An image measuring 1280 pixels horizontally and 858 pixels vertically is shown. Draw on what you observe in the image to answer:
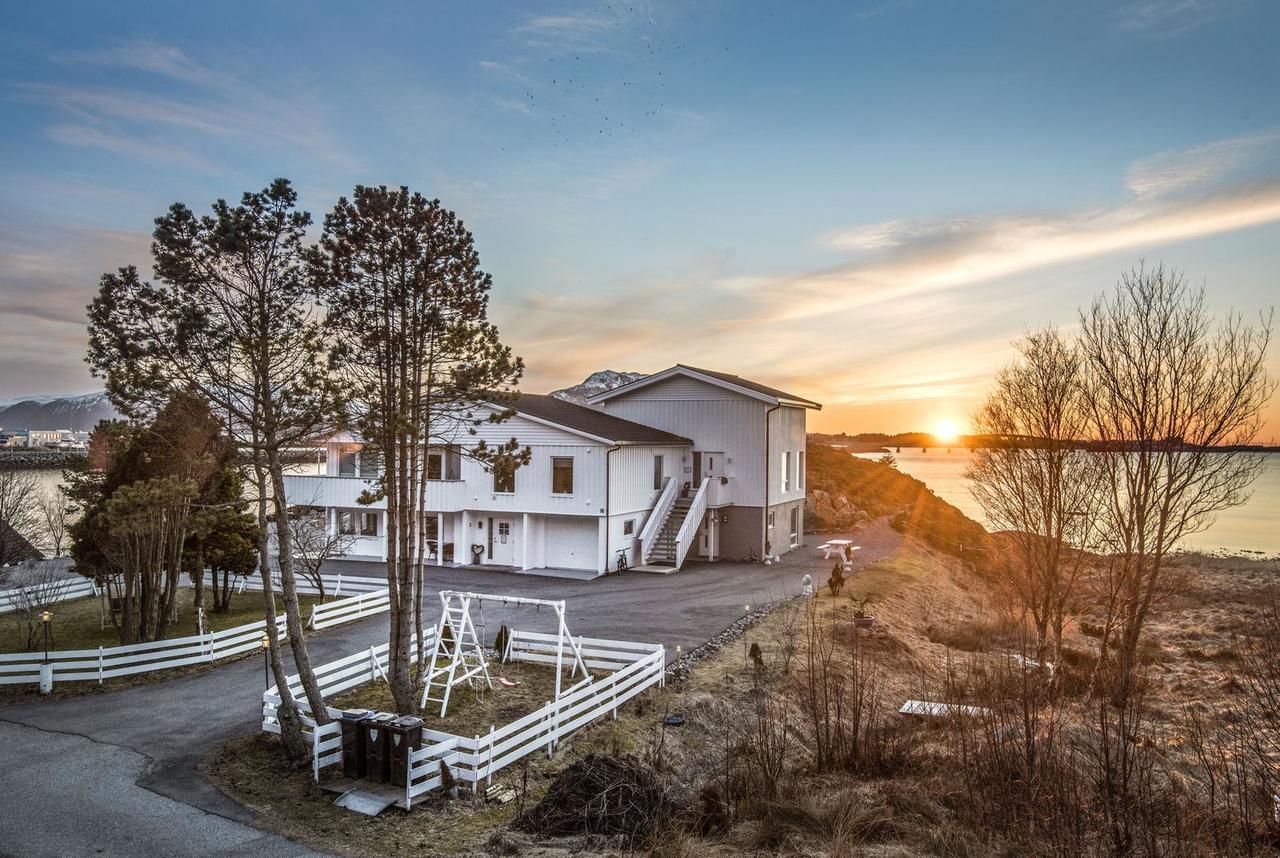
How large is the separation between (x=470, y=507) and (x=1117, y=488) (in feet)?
67.9

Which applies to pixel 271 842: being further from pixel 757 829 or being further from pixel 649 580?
pixel 649 580

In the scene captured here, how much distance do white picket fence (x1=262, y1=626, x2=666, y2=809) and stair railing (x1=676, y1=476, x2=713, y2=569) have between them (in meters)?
11.0

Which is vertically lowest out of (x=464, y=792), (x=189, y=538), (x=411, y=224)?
(x=464, y=792)

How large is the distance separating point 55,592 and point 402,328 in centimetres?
1763

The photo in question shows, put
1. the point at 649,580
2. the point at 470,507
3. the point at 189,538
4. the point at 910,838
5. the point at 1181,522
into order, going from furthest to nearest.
A: the point at 470,507 → the point at 649,580 → the point at 189,538 → the point at 1181,522 → the point at 910,838

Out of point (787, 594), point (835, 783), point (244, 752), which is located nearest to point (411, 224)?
point (244, 752)

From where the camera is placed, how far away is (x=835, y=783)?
10352mm

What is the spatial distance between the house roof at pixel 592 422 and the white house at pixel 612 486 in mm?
100

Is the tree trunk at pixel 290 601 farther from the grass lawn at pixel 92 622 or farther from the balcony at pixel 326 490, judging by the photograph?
the balcony at pixel 326 490

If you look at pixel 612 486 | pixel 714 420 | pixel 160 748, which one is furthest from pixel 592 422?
pixel 160 748

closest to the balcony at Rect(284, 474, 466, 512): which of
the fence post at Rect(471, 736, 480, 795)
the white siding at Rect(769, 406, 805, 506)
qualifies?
the white siding at Rect(769, 406, 805, 506)

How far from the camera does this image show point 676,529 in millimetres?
29469

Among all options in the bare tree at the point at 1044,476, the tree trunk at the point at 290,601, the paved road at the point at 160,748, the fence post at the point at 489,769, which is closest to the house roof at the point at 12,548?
the paved road at the point at 160,748

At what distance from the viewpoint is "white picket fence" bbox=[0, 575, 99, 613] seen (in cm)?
2208
